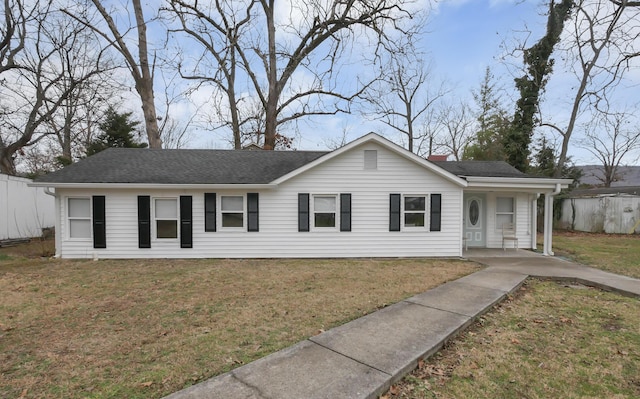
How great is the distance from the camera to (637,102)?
63.3 feet

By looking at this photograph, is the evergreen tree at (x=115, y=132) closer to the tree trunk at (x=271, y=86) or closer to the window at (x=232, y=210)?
the tree trunk at (x=271, y=86)

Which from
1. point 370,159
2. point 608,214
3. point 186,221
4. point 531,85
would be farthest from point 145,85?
point 608,214

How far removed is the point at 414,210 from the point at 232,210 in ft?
20.3

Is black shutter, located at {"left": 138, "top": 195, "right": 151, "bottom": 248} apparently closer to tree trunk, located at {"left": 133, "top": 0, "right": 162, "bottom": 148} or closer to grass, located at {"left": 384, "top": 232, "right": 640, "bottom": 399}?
tree trunk, located at {"left": 133, "top": 0, "right": 162, "bottom": 148}

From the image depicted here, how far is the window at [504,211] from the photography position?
11.7m

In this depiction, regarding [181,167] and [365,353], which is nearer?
[365,353]

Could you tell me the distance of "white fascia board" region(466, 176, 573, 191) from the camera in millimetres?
10023

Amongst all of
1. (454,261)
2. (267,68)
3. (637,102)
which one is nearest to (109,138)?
(267,68)

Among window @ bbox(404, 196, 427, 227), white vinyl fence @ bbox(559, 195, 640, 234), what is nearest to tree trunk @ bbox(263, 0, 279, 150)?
window @ bbox(404, 196, 427, 227)

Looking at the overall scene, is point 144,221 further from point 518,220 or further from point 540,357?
point 518,220

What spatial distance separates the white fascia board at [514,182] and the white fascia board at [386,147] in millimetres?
470

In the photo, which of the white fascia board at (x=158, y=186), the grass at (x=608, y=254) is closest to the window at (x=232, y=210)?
the white fascia board at (x=158, y=186)

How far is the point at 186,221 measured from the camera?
9781 millimetres

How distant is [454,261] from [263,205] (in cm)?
648
